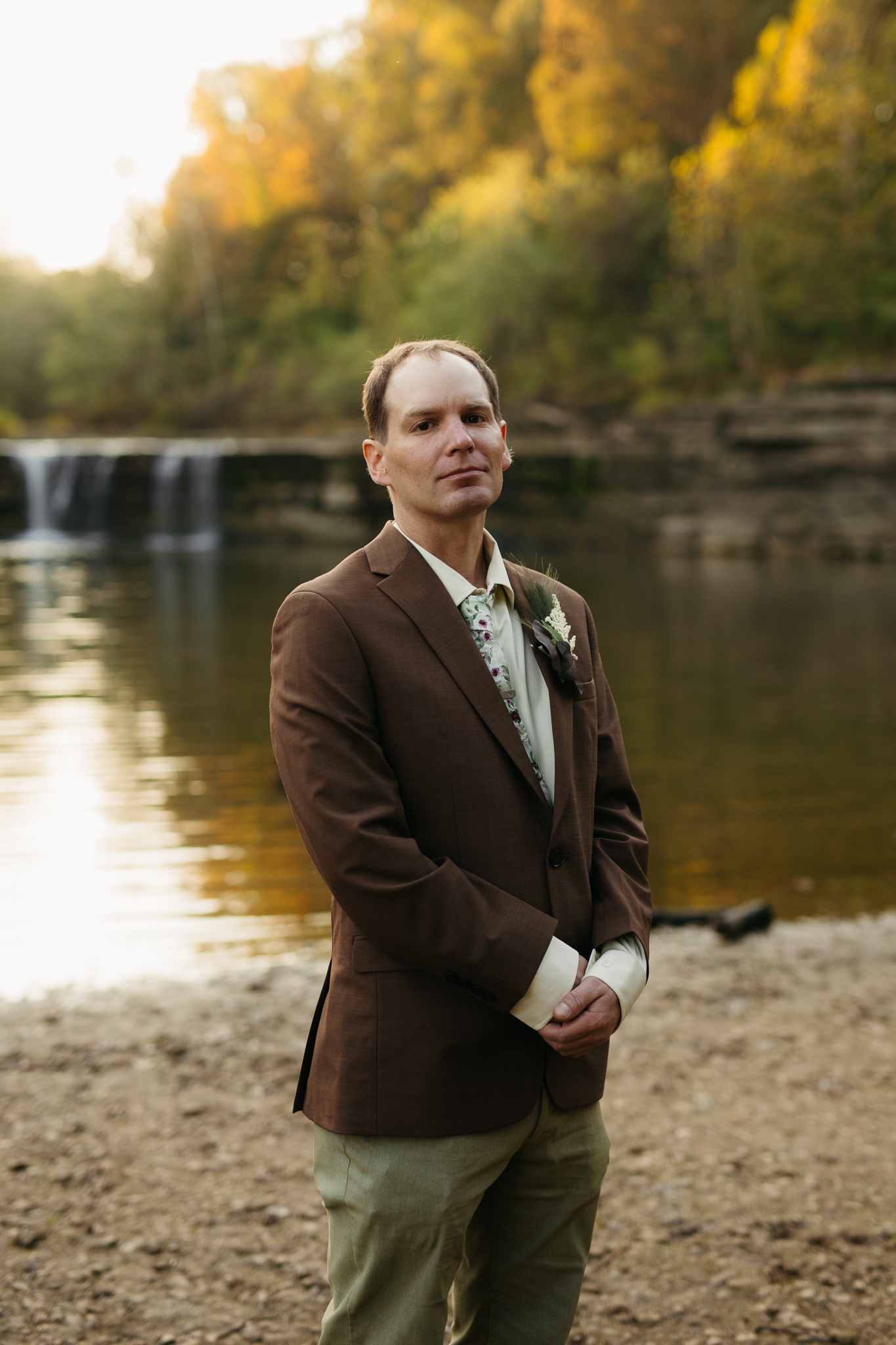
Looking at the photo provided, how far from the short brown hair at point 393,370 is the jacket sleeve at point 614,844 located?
0.51 metres

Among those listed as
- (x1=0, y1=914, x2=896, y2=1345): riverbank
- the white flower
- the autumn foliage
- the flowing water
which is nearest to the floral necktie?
the white flower

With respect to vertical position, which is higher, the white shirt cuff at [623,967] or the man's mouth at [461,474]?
Result: the man's mouth at [461,474]

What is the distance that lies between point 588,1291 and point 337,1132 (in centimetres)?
131

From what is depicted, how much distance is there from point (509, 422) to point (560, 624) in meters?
35.6

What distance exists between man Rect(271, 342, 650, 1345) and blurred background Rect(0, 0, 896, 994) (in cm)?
344

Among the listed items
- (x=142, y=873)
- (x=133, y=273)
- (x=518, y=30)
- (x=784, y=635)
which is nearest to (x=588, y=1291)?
(x=142, y=873)

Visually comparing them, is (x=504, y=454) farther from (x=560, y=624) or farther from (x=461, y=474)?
(x=560, y=624)

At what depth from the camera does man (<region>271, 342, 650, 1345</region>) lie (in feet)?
5.44

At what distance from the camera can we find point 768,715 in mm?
10289

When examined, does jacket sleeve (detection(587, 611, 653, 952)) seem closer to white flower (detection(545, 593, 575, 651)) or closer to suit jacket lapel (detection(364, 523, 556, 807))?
white flower (detection(545, 593, 575, 651))

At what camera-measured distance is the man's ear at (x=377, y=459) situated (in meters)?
1.88

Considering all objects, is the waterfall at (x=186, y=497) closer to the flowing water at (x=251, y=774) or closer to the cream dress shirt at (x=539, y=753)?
the flowing water at (x=251, y=774)

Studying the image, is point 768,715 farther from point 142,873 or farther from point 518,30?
point 518,30

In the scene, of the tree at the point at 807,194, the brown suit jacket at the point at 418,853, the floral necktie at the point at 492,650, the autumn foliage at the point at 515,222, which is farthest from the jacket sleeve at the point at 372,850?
the tree at the point at 807,194
